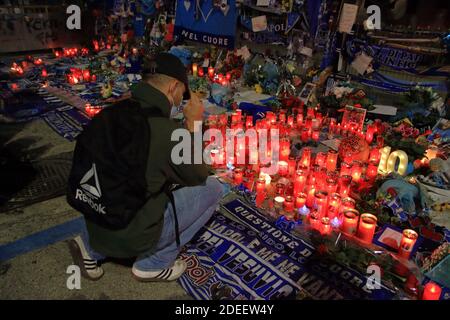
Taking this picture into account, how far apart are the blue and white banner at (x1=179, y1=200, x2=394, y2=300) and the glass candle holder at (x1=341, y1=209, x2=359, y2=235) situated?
1.37 feet

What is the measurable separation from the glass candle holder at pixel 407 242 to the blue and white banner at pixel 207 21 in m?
7.00

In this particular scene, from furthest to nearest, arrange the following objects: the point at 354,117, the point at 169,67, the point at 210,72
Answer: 1. the point at 210,72
2. the point at 354,117
3. the point at 169,67

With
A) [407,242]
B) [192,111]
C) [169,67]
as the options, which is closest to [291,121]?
[407,242]

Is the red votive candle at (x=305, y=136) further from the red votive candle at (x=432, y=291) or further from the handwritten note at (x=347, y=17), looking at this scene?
the red votive candle at (x=432, y=291)

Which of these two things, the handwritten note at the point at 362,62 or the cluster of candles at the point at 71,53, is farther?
the cluster of candles at the point at 71,53

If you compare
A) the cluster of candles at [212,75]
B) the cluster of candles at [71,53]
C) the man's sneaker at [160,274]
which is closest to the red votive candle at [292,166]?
the man's sneaker at [160,274]

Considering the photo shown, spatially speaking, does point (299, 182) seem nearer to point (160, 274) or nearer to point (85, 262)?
point (160, 274)

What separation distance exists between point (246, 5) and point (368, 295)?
24.6 ft

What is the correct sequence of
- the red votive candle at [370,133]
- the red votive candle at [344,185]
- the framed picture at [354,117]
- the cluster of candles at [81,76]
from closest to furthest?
the red votive candle at [344,185] → the red votive candle at [370,133] → the framed picture at [354,117] → the cluster of candles at [81,76]

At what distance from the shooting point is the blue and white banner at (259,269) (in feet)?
8.88

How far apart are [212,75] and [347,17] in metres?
3.29

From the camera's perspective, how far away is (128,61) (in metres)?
9.31

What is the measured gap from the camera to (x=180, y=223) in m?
2.59

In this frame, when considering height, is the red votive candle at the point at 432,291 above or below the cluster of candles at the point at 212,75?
below
